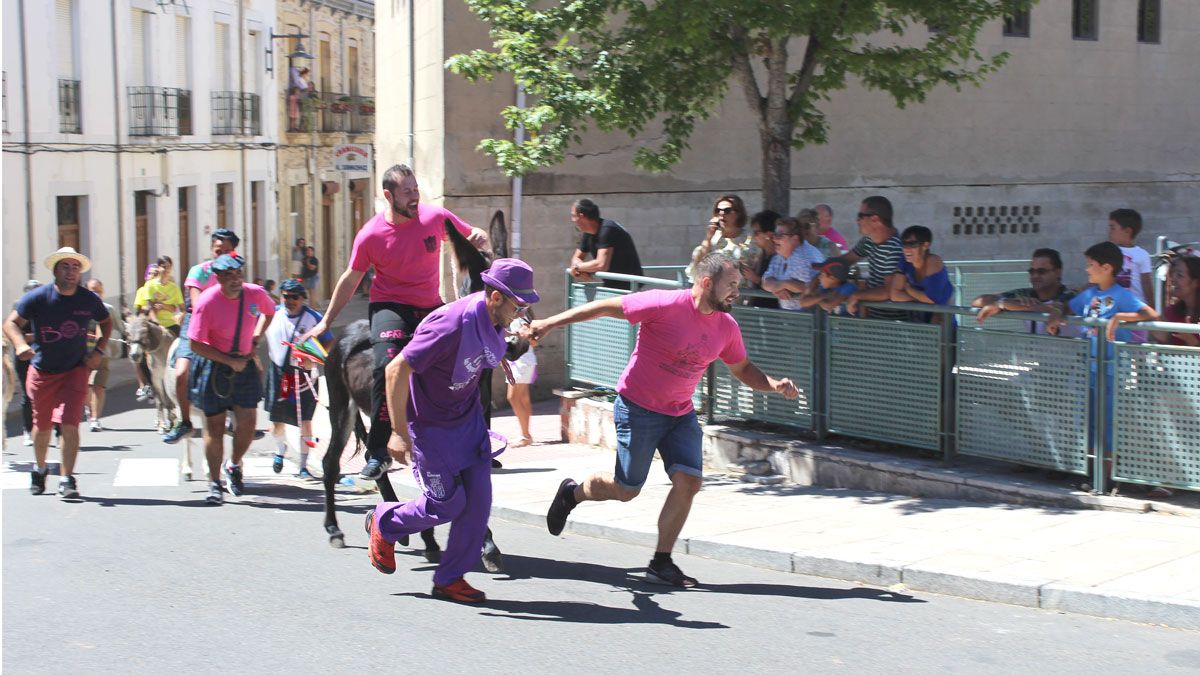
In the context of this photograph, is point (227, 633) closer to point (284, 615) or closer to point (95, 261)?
point (284, 615)

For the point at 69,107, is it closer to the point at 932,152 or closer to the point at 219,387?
the point at 932,152

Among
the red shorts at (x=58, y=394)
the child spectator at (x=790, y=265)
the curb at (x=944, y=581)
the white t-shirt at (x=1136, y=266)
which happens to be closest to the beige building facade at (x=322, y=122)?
the red shorts at (x=58, y=394)

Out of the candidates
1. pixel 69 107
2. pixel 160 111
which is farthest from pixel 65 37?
pixel 160 111

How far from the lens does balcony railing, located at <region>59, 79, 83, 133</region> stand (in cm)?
2731

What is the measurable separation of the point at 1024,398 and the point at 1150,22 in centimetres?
1337

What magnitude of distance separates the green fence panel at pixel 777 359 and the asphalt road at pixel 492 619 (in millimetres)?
2631

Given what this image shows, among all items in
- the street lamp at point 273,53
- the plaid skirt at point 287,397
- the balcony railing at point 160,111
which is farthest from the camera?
the street lamp at point 273,53

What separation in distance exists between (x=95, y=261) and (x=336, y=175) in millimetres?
16972

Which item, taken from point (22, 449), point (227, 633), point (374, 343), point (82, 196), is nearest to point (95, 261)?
point (82, 196)

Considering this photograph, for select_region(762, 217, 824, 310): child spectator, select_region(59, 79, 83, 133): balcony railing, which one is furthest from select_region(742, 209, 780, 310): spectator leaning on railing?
select_region(59, 79, 83, 133): balcony railing

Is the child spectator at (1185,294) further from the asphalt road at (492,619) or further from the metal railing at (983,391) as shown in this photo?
the asphalt road at (492,619)

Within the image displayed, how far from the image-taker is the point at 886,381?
1010 cm

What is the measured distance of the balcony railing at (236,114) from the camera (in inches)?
1418

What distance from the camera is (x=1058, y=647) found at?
6.33 metres
